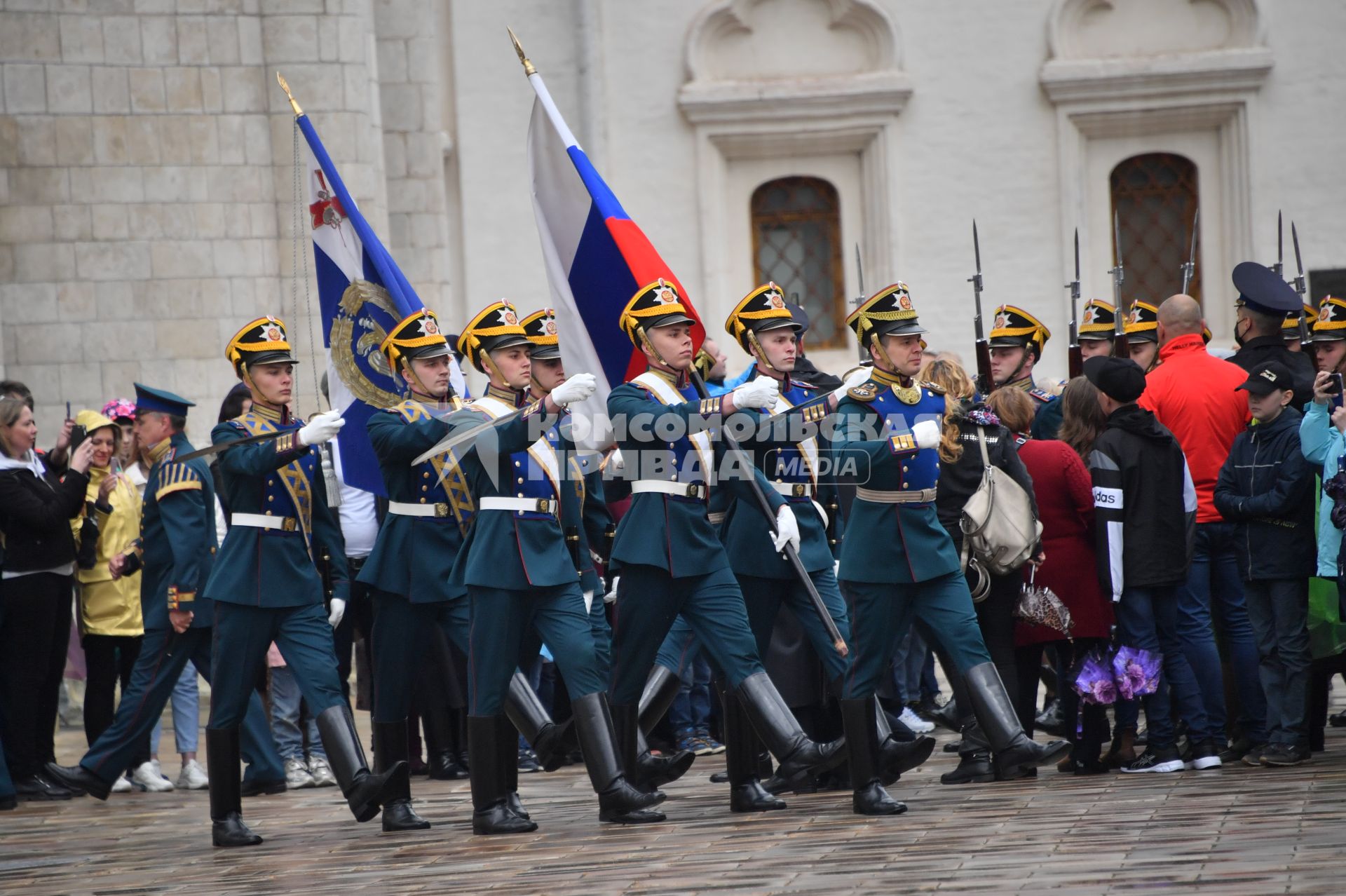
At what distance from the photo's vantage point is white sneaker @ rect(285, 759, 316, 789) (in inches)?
366

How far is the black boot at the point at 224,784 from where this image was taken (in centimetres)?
711

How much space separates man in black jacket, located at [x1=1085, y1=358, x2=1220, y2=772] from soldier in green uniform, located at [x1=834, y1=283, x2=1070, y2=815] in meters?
1.14

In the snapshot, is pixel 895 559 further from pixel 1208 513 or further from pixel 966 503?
pixel 1208 513

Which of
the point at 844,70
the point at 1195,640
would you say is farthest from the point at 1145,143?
the point at 1195,640

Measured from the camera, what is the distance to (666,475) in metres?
6.91

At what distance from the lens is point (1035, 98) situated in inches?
623

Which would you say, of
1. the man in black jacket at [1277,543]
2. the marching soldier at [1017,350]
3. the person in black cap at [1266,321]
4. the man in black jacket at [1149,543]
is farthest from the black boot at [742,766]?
the person in black cap at [1266,321]

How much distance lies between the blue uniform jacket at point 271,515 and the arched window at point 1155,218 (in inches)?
409

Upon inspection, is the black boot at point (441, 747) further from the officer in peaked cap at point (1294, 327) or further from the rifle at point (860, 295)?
the officer in peaked cap at point (1294, 327)

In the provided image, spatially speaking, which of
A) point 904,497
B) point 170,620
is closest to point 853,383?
point 904,497

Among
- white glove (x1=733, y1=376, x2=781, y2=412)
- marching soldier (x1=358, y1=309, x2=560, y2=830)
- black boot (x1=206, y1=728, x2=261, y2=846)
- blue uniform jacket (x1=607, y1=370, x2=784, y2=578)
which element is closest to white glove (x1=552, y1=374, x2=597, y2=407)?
blue uniform jacket (x1=607, y1=370, x2=784, y2=578)

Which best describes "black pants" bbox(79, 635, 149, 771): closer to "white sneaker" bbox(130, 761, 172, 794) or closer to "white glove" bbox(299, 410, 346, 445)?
"white sneaker" bbox(130, 761, 172, 794)

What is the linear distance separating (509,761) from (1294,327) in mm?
5034

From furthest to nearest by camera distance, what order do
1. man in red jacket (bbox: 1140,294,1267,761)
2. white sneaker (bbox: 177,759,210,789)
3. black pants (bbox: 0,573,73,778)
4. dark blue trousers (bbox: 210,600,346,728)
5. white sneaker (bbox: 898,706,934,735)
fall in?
white sneaker (bbox: 898,706,934,735), white sneaker (bbox: 177,759,210,789), black pants (bbox: 0,573,73,778), man in red jacket (bbox: 1140,294,1267,761), dark blue trousers (bbox: 210,600,346,728)
